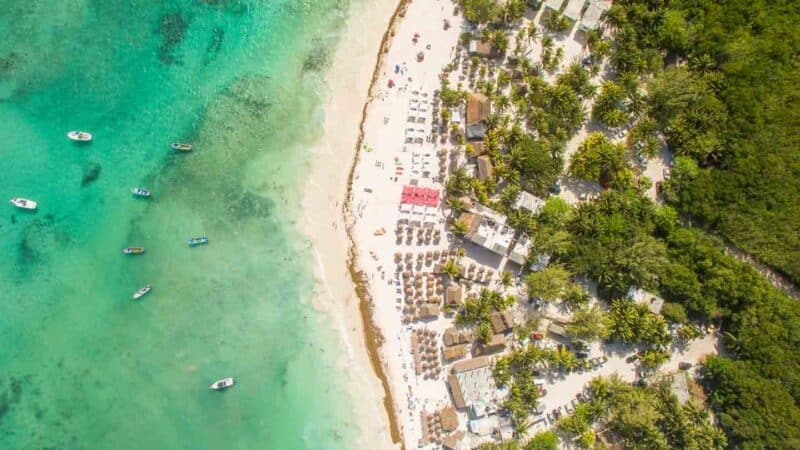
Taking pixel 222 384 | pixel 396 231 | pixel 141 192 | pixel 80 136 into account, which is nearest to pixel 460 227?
pixel 396 231

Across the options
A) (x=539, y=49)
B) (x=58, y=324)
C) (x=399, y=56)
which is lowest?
(x=58, y=324)

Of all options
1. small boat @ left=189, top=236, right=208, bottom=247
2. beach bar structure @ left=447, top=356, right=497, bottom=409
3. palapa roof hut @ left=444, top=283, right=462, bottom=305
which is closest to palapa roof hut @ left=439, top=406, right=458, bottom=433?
beach bar structure @ left=447, top=356, right=497, bottom=409

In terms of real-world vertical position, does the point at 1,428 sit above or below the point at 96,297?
below

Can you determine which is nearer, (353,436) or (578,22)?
(353,436)

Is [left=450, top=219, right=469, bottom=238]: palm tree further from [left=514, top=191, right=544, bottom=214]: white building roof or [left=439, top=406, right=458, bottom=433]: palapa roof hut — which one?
[left=439, top=406, right=458, bottom=433]: palapa roof hut

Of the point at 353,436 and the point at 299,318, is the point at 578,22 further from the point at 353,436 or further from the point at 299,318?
the point at 353,436

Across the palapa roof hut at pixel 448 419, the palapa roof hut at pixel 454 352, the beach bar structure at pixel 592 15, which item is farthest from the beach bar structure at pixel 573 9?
the palapa roof hut at pixel 448 419

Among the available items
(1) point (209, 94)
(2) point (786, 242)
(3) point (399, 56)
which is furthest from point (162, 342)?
(2) point (786, 242)

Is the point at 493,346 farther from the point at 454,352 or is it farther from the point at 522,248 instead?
the point at 522,248
